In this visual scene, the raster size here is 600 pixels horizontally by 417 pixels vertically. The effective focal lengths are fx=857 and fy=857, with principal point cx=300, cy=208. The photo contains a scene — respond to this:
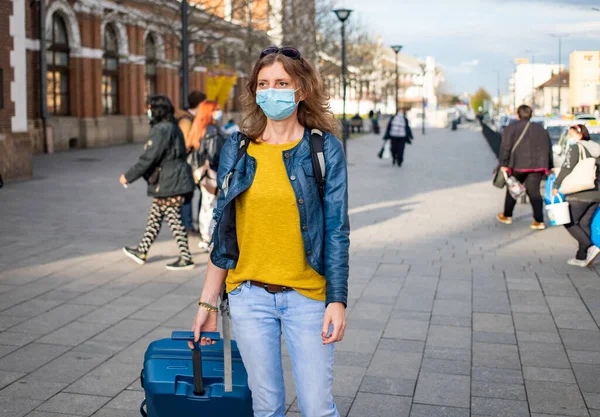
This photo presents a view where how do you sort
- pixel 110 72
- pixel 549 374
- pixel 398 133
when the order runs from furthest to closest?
1. pixel 110 72
2. pixel 398 133
3. pixel 549 374

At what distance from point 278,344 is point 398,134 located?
72.0 ft

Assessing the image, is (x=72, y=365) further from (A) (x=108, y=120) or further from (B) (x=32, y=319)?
(A) (x=108, y=120)

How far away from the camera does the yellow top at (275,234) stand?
309cm

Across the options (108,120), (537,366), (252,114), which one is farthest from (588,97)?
(252,114)

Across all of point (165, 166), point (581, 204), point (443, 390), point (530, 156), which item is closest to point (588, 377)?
point (443, 390)

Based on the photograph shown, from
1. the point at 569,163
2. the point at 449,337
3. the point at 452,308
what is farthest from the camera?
the point at 569,163

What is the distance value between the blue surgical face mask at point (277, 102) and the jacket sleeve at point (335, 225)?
189 millimetres

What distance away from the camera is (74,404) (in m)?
4.91

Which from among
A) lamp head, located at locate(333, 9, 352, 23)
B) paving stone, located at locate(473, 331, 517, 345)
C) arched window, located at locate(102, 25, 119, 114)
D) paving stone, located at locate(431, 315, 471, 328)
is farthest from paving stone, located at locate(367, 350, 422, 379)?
arched window, located at locate(102, 25, 119, 114)

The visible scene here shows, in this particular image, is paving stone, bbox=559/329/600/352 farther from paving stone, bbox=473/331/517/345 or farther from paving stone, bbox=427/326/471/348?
paving stone, bbox=427/326/471/348

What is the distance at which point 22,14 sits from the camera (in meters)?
19.3

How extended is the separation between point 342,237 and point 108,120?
33942mm

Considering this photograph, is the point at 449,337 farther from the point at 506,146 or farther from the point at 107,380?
the point at 506,146

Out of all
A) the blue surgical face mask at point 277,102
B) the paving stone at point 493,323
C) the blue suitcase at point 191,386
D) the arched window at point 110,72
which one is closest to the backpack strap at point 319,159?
the blue surgical face mask at point 277,102
